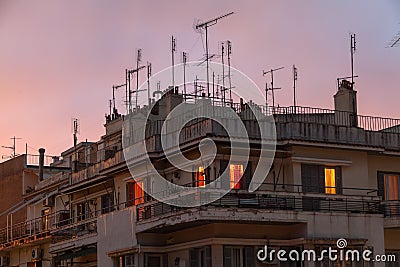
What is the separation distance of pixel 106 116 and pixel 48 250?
11095 millimetres

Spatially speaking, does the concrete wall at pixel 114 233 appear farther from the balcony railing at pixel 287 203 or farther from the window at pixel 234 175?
the window at pixel 234 175

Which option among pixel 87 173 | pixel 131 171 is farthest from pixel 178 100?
pixel 87 173

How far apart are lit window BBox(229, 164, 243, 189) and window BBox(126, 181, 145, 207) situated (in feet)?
18.7

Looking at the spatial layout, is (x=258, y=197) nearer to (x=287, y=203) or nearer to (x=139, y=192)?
(x=287, y=203)

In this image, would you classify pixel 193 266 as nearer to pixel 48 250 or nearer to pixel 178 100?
pixel 178 100

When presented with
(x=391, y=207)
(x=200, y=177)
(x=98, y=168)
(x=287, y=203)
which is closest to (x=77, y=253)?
(x=98, y=168)

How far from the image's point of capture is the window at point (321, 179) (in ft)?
132

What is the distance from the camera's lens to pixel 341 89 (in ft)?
145

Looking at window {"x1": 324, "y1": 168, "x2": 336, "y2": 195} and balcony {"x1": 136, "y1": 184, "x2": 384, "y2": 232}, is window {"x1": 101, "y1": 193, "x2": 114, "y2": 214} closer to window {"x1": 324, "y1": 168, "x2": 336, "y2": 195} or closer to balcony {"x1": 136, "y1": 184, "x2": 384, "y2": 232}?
balcony {"x1": 136, "y1": 184, "x2": 384, "y2": 232}

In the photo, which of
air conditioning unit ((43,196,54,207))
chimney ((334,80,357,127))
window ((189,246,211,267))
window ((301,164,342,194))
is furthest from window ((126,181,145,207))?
air conditioning unit ((43,196,54,207))

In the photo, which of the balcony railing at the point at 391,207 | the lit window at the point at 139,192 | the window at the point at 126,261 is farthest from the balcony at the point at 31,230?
the balcony railing at the point at 391,207

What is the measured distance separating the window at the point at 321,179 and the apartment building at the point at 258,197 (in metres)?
0.04

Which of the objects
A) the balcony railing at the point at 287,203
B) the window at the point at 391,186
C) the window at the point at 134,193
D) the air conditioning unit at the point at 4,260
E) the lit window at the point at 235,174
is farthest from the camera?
the air conditioning unit at the point at 4,260

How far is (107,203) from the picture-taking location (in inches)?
1871
